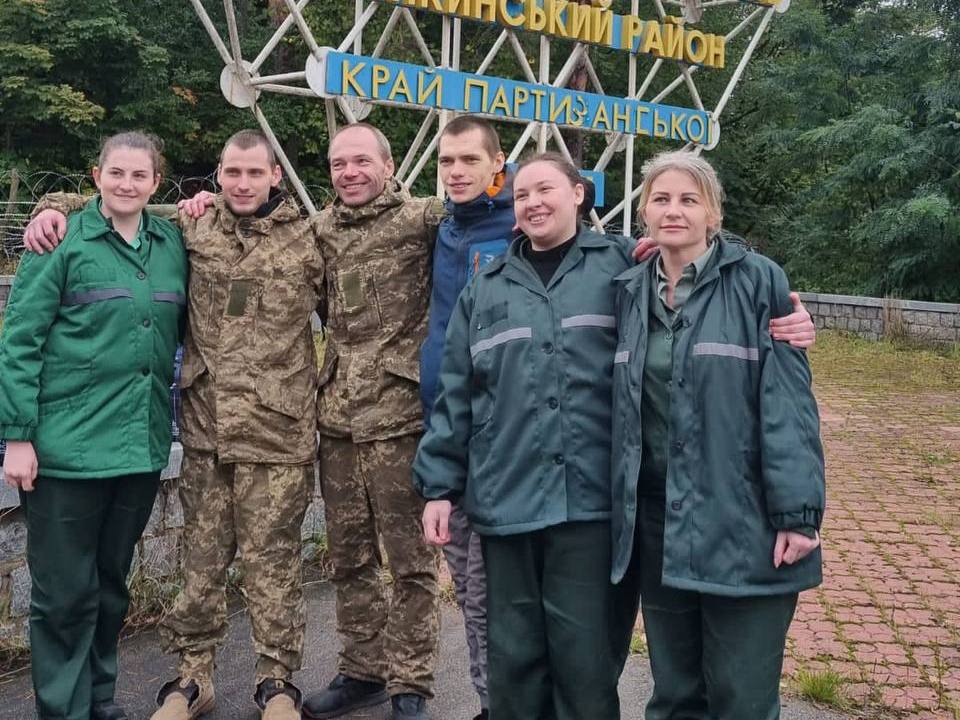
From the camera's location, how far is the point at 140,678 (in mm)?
3607

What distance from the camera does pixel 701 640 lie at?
8.46ft

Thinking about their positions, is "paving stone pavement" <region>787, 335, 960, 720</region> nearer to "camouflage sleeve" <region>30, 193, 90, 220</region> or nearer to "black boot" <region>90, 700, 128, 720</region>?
"black boot" <region>90, 700, 128, 720</region>

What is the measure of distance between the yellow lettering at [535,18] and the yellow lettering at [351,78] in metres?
2.09

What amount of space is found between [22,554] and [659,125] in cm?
975

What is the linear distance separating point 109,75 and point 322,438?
19.5 m

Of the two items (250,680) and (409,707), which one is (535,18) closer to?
(250,680)

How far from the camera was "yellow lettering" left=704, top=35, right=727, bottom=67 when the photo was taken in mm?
12367

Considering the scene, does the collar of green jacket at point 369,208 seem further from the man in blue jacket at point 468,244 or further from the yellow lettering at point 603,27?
the yellow lettering at point 603,27

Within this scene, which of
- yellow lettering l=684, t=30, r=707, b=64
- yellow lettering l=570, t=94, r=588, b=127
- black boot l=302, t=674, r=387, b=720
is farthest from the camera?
yellow lettering l=684, t=30, r=707, b=64

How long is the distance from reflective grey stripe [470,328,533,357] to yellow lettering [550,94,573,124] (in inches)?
335

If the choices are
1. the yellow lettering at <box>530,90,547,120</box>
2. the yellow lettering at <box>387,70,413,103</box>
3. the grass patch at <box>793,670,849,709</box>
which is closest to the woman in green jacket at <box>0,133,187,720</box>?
the grass patch at <box>793,670,849,709</box>

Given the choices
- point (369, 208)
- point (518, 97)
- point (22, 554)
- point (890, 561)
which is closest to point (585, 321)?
point (369, 208)

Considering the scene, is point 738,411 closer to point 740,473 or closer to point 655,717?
point 740,473

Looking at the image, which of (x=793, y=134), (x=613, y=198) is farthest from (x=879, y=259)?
(x=613, y=198)
